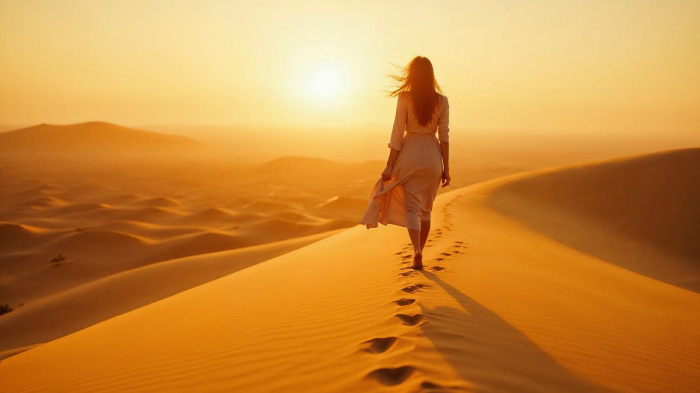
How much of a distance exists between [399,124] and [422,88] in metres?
0.43

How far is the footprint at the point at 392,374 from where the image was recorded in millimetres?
2512

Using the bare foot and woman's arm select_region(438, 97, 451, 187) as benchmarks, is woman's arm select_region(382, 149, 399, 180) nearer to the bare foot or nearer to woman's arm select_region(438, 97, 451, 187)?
woman's arm select_region(438, 97, 451, 187)

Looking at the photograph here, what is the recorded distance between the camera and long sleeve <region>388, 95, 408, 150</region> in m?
4.84

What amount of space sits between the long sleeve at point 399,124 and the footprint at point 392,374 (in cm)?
272

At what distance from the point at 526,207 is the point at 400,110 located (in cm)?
1095

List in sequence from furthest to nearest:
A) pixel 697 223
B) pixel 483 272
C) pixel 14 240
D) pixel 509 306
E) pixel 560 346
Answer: pixel 14 240 < pixel 697 223 < pixel 483 272 < pixel 509 306 < pixel 560 346

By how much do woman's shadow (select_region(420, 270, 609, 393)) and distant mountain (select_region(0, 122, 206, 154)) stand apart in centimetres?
10948

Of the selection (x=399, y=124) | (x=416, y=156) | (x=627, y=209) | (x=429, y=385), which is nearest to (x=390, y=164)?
(x=416, y=156)

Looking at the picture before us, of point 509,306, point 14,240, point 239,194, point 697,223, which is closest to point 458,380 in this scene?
point 509,306

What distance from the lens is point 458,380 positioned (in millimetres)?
2422

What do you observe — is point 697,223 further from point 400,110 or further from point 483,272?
point 400,110

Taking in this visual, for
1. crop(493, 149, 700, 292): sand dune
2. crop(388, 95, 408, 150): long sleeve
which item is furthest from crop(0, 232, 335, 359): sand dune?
crop(493, 149, 700, 292): sand dune

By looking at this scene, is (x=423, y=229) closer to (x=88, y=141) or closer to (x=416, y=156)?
(x=416, y=156)

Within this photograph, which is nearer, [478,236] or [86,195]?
[478,236]
